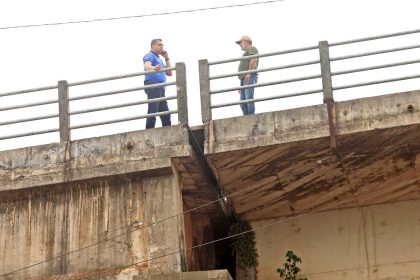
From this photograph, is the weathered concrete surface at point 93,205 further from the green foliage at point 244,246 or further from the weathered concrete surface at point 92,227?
the green foliage at point 244,246

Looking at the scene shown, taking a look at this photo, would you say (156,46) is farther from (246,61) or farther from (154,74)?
(246,61)

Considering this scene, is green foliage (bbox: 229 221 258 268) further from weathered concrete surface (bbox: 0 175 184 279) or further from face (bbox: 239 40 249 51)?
face (bbox: 239 40 249 51)

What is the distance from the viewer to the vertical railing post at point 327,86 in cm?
1234

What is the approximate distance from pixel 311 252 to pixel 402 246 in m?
1.36

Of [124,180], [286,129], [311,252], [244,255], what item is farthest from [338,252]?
[124,180]

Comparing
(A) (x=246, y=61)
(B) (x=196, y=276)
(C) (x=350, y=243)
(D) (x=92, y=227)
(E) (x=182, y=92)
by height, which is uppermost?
(A) (x=246, y=61)

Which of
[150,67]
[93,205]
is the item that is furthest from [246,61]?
[93,205]

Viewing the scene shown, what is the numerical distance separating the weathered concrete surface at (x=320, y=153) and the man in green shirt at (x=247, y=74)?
65 cm

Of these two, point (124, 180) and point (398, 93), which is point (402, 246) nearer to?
point (398, 93)

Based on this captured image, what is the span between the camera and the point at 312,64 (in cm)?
1291

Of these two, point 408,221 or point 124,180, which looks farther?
point 408,221

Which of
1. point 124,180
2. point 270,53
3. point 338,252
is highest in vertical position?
point 270,53

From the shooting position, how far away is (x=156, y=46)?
46.1ft

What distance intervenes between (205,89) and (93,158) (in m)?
1.83
